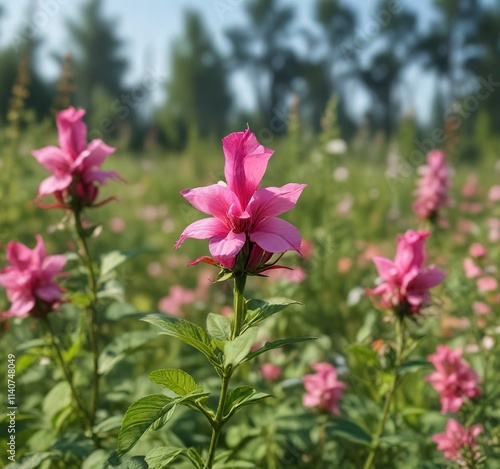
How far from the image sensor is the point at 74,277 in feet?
5.39

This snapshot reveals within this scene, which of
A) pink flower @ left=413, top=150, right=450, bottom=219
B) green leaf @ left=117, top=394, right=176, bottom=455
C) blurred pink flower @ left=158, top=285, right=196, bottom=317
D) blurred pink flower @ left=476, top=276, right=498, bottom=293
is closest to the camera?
green leaf @ left=117, top=394, right=176, bottom=455

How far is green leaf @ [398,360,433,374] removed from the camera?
4.24 feet

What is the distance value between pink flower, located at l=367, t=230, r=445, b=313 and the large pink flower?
0.49m

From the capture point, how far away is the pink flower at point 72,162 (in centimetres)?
131

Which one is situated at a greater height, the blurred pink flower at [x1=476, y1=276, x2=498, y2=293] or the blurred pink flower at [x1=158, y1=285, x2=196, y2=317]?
the blurred pink flower at [x1=476, y1=276, x2=498, y2=293]

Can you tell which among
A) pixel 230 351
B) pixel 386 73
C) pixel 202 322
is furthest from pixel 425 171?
pixel 386 73

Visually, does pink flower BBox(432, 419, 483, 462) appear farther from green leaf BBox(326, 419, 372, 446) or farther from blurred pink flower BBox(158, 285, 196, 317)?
blurred pink flower BBox(158, 285, 196, 317)

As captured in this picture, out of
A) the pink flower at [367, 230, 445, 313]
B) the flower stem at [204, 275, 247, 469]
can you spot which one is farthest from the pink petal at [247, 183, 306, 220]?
the pink flower at [367, 230, 445, 313]

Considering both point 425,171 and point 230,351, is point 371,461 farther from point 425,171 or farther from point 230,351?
point 425,171

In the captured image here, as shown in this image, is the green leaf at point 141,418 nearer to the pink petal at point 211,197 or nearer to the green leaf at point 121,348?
the pink petal at point 211,197

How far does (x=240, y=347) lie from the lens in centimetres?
84

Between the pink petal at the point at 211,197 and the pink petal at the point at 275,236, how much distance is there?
0.06 meters

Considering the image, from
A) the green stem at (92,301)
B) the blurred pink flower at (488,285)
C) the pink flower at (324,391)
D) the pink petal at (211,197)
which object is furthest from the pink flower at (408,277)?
the blurred pink flower at (488,285)

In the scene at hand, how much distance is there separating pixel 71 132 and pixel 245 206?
628 mm
